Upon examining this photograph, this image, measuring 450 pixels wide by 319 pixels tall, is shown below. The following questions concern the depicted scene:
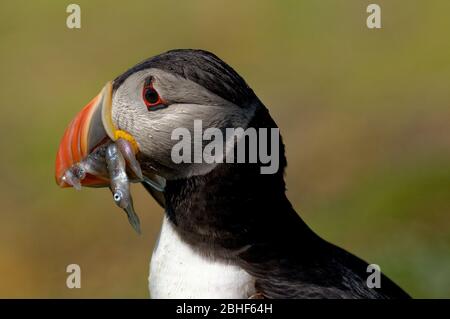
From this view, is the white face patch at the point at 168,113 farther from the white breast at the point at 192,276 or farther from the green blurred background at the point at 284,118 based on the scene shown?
the green blurred background at the point at 284,118

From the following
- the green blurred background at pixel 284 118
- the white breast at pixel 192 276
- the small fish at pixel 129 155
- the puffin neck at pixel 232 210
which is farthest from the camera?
the green blurred background at pixel 284 118

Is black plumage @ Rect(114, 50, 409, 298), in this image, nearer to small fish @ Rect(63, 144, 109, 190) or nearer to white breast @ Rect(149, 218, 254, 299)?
white breast @ Rect(149, 218, 254, 299)

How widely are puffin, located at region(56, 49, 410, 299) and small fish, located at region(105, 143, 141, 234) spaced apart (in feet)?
0.30

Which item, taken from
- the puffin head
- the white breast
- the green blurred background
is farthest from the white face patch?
the green blurred background

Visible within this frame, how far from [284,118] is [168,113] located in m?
8.01

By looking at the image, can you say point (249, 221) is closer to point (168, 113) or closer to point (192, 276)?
point (192, 276)

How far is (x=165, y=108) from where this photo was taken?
20.0ft

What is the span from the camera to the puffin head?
19.7ft

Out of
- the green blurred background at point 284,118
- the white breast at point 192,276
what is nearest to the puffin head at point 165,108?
the white breast at point 192,276

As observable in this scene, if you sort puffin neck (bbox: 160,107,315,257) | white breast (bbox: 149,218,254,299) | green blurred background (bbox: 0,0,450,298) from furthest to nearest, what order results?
green blurred background (bbox: 0,0,450,298) < puffin neck (bbox: 160,107,315,257) < white breast (bbox: 149,218,254,299)

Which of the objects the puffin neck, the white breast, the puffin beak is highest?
the puffin beak

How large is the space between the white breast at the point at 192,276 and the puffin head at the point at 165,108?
38 cm

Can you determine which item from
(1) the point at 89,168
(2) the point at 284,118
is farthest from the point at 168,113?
(2) the point at 284,118

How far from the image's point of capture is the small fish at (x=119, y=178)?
6117mm
